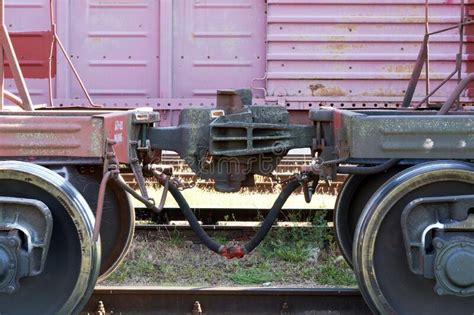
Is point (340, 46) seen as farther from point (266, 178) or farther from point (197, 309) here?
point (197, 309)

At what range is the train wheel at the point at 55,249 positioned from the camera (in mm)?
3691

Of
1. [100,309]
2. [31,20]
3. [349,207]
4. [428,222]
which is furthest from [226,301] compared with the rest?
[31,20]

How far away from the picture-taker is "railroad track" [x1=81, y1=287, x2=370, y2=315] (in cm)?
451

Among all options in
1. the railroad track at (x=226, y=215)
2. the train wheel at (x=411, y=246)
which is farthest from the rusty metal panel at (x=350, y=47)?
the train wheel at (x=411, y=246)

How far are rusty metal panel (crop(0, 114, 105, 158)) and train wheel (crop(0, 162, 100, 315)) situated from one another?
0.11 meters

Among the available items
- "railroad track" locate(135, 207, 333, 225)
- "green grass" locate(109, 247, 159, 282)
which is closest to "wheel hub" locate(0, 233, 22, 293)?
"green grass" locate(109, 247, 159, 282)

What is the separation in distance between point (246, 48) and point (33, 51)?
→ 2.84 m

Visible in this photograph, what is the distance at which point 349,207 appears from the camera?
15.2 feet

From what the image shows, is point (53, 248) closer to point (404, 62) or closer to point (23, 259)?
point (23, 259)

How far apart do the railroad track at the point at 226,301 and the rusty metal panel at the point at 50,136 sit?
1097 millimetres

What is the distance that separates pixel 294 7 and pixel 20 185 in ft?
A: 22.5

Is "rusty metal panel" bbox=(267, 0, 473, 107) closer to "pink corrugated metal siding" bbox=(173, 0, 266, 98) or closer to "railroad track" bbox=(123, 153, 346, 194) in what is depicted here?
"pink corrugated metal siding" bbox=(173, 0, 266, 98)

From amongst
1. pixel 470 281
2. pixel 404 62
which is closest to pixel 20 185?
pixel 470 281

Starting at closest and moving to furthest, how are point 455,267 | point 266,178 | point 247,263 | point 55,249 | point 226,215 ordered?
point 455,267, point 55,249, point 247,263, point 226,215, point 266,178
